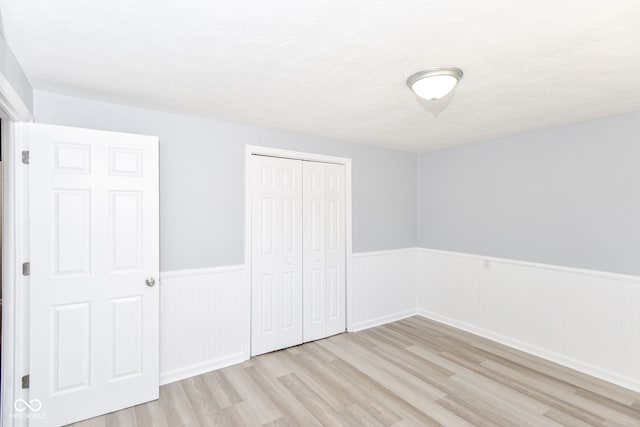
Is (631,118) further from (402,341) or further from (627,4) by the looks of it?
(402,341)

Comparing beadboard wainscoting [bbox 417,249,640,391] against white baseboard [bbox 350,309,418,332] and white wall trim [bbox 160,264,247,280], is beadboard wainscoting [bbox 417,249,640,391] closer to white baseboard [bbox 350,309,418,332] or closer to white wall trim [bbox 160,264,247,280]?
white baseboard [bbox 350,309,418,332]

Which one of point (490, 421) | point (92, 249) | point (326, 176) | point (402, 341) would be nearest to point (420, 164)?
point (326, 176)

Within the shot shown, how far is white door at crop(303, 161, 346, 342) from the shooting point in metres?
3.68

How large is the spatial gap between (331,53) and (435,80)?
680mm

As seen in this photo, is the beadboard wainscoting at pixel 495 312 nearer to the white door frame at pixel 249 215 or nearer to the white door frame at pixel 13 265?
the white door frame at pixel 249 215

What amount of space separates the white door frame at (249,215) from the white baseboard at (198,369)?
12 cm

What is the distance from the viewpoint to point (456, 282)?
13.6 feet

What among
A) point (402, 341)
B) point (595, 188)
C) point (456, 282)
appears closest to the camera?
point (595, 188)

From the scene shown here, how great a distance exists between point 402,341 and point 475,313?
3.36ft

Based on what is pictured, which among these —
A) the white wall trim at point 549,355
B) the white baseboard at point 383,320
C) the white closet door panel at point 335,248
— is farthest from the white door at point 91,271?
the white wall trim at point 549,355

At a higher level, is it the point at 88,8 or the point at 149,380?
the point at 88,8

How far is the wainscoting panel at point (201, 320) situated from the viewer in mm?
2807

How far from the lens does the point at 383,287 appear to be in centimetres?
429

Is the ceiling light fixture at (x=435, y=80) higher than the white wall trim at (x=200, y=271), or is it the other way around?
the ceiling light fixture at (x=435, y=80)
